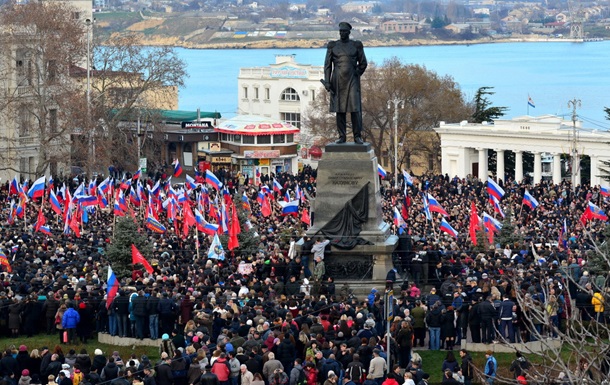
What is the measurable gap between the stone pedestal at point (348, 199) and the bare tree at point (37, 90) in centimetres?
3424

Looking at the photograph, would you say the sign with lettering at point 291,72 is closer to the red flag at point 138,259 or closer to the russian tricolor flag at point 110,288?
the red flag at point 138,259

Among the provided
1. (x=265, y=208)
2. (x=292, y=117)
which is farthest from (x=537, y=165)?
(x=265, y=208)

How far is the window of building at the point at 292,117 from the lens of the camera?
349ft

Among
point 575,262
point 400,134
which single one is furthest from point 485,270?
point 400,134

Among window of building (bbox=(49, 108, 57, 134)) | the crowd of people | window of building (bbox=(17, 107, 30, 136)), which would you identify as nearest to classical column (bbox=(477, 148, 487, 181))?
window of building (bbox=(49, 108, 57, 134))

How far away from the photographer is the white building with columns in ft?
253

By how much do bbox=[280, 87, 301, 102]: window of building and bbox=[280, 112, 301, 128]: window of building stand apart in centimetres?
89

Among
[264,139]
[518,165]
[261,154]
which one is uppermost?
[264,139]

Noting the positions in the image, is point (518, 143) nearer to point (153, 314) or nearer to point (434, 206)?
point (434, 206)

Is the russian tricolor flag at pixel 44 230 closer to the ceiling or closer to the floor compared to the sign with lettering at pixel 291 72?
closer to the ceiling

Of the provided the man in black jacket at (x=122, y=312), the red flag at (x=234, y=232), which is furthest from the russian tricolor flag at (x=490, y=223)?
the man in black jacket at (x=122, y=312)

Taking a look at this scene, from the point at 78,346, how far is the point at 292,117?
78556 mm

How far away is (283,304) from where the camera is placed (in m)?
28.8

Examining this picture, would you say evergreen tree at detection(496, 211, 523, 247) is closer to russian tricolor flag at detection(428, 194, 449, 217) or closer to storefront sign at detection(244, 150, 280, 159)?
russian tricolor flag at detection(428, 194, 449, 217)
